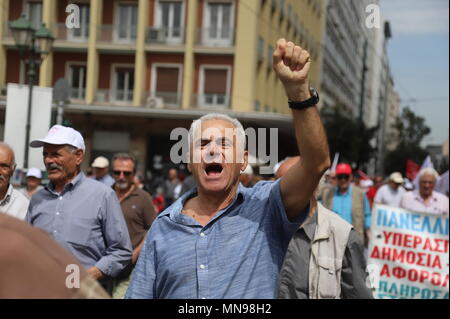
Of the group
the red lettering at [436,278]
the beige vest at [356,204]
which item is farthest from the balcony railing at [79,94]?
the red lettering at [436,278]

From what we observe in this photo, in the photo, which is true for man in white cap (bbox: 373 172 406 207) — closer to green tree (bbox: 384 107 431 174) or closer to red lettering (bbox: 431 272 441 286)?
red lettering (bbox: 431 272 441 286)

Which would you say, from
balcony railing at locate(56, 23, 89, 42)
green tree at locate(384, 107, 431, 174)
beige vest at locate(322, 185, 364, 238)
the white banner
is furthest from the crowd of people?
green tree at locate(384, 107, 431, 174)

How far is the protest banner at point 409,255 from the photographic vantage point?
7168 mm

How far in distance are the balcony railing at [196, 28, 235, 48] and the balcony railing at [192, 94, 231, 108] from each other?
195cm

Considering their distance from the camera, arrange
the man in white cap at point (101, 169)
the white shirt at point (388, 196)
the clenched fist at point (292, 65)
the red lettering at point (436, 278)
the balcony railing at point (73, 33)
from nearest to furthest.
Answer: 1. the clenched fist at point (292, 65)
2. the balcony railing at point (73, 33)
3. the red lettering at point (436, 278)
4. the man in white cap at point (101, 169)
5. the white shirt at point (388, 196)

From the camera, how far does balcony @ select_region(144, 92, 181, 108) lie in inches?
A: 952

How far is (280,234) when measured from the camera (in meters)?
2.44

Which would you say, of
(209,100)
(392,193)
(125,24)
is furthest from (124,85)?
(392,193)

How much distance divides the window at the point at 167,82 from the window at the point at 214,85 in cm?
93

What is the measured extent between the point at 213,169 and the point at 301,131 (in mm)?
465

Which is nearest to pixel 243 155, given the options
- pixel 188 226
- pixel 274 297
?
pixel 188 226

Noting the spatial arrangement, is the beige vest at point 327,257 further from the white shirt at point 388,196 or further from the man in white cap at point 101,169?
the white shirt at point 388,196
